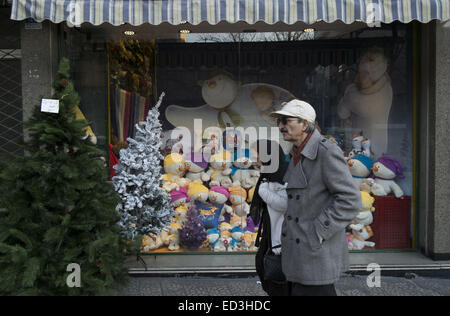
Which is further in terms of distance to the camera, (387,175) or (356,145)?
(356,145)

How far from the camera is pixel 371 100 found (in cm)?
621

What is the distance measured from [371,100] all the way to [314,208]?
3.78 m

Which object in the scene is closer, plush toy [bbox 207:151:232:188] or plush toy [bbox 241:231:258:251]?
plush toy [bbox 241:231:258:251]

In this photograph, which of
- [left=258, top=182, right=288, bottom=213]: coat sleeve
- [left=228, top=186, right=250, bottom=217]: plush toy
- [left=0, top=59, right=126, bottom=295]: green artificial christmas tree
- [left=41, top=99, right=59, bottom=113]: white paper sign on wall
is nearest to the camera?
[left=258, top=182, right=288, bottom=213]: coat sleeve

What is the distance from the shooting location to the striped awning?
15.3 feet

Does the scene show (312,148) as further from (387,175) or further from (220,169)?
(387,175)

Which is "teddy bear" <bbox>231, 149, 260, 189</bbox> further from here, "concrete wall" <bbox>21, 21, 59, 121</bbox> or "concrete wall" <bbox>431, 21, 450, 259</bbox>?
"concrete wall" <bbox>21, 21, 59, 121</bbox>

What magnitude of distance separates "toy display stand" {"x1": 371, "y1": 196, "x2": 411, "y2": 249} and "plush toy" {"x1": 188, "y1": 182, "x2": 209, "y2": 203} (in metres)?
2.38

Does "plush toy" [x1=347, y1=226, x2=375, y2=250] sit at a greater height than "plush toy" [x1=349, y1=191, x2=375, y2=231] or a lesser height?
lesser

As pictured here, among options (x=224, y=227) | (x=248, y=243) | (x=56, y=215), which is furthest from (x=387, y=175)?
(x=56, y=215)

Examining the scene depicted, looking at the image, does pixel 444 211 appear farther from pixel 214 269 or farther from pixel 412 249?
pixel 214 269

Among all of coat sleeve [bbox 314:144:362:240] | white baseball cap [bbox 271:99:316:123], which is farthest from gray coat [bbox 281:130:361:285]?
white baseball cap [bbox 271:99:316:123]

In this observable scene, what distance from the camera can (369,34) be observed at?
239 inches
